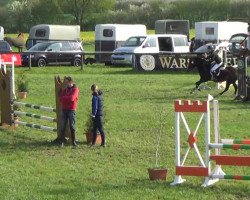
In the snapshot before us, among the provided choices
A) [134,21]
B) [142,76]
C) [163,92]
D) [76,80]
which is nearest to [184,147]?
[163,92]

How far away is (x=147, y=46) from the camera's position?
42.7 metres

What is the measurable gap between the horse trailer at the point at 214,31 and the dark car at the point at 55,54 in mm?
Result: 8947

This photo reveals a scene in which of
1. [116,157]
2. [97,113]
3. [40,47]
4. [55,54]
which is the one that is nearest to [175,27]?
[40,47]

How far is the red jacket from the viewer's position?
16656mm

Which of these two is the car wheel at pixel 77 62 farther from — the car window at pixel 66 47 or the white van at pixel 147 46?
the white van at pixel 147 46

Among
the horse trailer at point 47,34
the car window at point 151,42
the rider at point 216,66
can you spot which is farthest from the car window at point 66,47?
the rider at point 216,66

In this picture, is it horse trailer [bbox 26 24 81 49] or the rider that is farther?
horse trailer [bbox 26 24 81 49]

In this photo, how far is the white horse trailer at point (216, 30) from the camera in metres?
49.6

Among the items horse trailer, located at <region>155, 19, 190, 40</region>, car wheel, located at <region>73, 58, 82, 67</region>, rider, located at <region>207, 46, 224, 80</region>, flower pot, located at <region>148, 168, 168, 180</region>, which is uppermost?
horse trailer, located at <region>155, 19, 190, 40</region>

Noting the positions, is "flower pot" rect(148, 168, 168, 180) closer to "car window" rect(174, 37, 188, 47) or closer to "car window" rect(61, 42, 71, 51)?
"car window" rect(61, 42, 71, 51)

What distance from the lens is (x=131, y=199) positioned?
38.0ft

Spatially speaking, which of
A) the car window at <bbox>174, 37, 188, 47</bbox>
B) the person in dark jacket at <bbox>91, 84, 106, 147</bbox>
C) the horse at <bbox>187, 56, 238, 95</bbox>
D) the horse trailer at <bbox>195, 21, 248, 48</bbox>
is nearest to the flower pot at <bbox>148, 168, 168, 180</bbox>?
the person in dark jacket at <bbox>91, 84, 106, 147</bbox>

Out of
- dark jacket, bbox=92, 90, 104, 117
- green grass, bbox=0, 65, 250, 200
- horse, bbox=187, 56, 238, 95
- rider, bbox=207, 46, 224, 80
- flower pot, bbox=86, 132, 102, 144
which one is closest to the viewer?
green grass, bbox=0, 65, 250, 200

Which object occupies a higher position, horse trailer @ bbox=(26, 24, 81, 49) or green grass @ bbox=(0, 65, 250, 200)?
horse trailer @ bbox=(26, 24, 81, 49)
